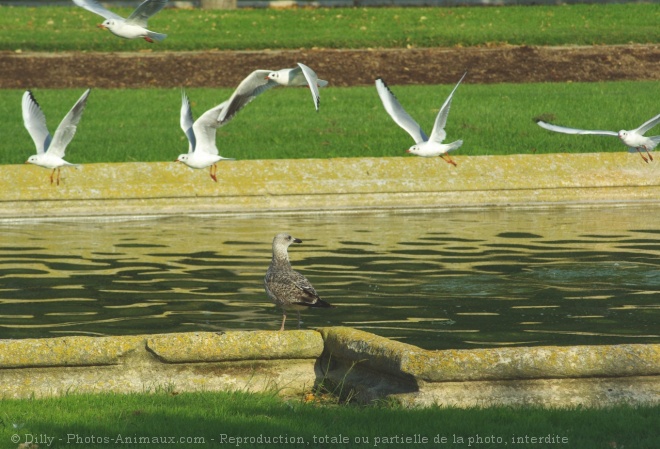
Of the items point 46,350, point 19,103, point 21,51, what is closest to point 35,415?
point 46,350

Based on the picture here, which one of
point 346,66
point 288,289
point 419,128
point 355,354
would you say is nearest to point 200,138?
point 419,128

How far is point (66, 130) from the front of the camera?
16.8 metres

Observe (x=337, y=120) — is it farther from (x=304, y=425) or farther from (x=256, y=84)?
(x=304, y=425)

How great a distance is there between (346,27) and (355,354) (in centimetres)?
3085

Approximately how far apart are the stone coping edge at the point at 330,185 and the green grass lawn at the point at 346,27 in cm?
1577

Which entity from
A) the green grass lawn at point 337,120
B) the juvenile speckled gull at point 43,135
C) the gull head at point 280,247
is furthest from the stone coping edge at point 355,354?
the green grass lawn at point 337,120

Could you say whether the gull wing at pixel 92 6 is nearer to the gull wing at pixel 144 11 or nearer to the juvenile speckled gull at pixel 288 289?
the gull wing at pixel 144 11

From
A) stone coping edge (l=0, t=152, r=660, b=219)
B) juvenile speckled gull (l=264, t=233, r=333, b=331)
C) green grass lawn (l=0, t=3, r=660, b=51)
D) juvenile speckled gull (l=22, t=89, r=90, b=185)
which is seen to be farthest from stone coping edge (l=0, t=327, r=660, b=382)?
green grass lawn (l=0, t=3, r=660, b=51)

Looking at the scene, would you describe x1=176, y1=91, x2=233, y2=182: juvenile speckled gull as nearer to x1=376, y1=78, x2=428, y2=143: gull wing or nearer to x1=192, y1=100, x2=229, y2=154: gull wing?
x1=192, y1=100, x2=229, y2=154: gull wing

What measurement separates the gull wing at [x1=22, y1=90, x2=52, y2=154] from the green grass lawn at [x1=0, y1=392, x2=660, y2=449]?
9400 mm

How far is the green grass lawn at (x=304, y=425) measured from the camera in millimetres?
6746

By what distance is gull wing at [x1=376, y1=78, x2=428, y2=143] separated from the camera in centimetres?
1568

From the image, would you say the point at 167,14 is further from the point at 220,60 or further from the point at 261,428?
the point at 261,428

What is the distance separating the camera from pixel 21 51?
3441cm
